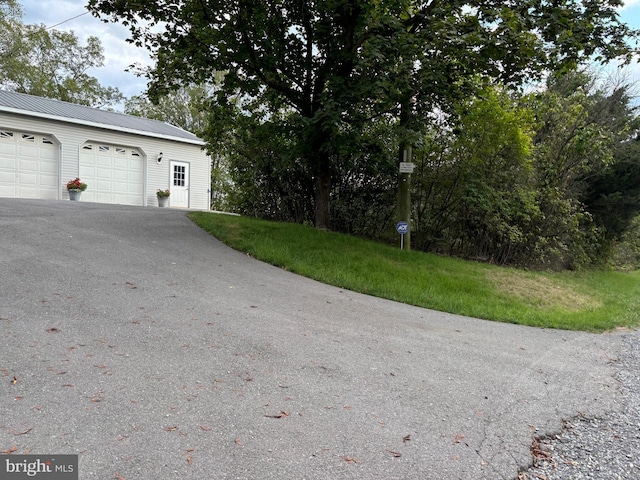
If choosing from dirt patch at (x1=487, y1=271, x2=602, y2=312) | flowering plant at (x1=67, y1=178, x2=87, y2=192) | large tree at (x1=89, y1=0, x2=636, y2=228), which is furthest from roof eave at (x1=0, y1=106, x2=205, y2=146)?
dirt patch at (x1=487, y1=271, x2=602, y2=312)

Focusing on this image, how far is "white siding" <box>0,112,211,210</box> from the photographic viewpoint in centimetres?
1353

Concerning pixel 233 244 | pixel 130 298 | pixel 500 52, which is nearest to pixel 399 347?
pixel 130 298

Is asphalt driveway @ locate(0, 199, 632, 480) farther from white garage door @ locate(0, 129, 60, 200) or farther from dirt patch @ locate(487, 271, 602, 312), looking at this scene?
white garage door @ locate(0, 129, 60, 200)

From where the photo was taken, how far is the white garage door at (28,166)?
13.0 m

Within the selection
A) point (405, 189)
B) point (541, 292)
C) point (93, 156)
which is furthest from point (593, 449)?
point (93, 156)

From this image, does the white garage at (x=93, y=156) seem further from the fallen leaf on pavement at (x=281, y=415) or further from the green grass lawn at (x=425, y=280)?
the fallen leaf on pavement at (x=281, y=415)

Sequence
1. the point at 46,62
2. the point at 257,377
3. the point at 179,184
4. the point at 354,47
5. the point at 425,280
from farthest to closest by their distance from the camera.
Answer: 1. the point at 46,62
2. the point at 179,184
3. the point at 354,47
4. the point at 425,280
5. the point at 257,377

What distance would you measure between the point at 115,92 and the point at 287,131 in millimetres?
23047

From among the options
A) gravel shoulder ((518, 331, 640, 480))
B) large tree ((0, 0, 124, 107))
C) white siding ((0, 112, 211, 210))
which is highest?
large tree ((0, 0, 124, 107))

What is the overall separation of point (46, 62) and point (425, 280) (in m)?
27.2

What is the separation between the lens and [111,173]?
15312mm

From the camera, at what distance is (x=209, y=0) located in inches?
321

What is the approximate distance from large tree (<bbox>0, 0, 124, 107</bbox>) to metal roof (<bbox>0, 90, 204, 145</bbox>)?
32.6ft

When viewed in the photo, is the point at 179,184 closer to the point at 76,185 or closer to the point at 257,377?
the point at 76,185
